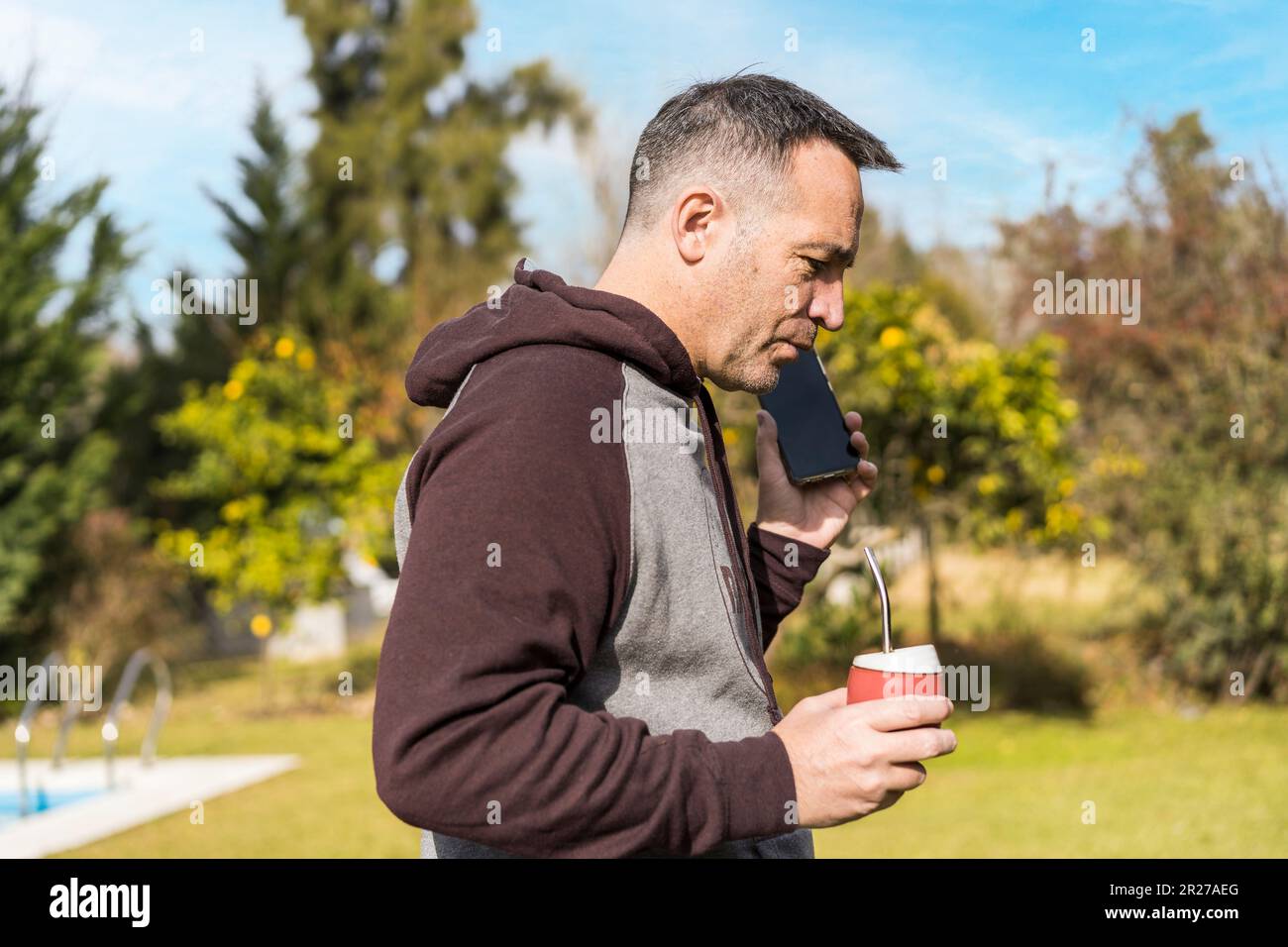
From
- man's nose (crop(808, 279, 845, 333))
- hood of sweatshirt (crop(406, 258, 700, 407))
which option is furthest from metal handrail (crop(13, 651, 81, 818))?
man's nose (crop(808, 279, 845, 333))

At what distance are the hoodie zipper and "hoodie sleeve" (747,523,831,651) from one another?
1.41 ft

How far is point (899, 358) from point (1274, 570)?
3298mm

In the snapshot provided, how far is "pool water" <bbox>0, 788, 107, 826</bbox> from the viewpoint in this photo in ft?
24.7

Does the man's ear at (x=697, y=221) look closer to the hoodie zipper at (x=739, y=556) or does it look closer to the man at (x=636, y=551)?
the man at (x=636, y=551)

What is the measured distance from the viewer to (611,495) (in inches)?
52.2

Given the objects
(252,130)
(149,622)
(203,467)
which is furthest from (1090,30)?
(252,130)

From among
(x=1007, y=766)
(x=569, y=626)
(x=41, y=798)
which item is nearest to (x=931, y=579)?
(x=1007, y=766)

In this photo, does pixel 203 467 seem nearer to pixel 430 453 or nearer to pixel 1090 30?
pixel 1090 30

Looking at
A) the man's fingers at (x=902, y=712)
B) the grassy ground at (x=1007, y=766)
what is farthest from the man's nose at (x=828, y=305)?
the grassy ground at (x=1007, y=766)

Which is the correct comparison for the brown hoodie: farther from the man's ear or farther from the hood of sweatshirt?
the man's ear

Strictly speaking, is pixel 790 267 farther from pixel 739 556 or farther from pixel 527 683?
pixel 527 683

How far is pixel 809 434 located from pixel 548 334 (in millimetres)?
894

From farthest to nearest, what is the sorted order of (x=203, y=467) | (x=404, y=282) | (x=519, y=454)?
(x=404, y=282)
(x=203, y=467)
(x=519, y=454)
